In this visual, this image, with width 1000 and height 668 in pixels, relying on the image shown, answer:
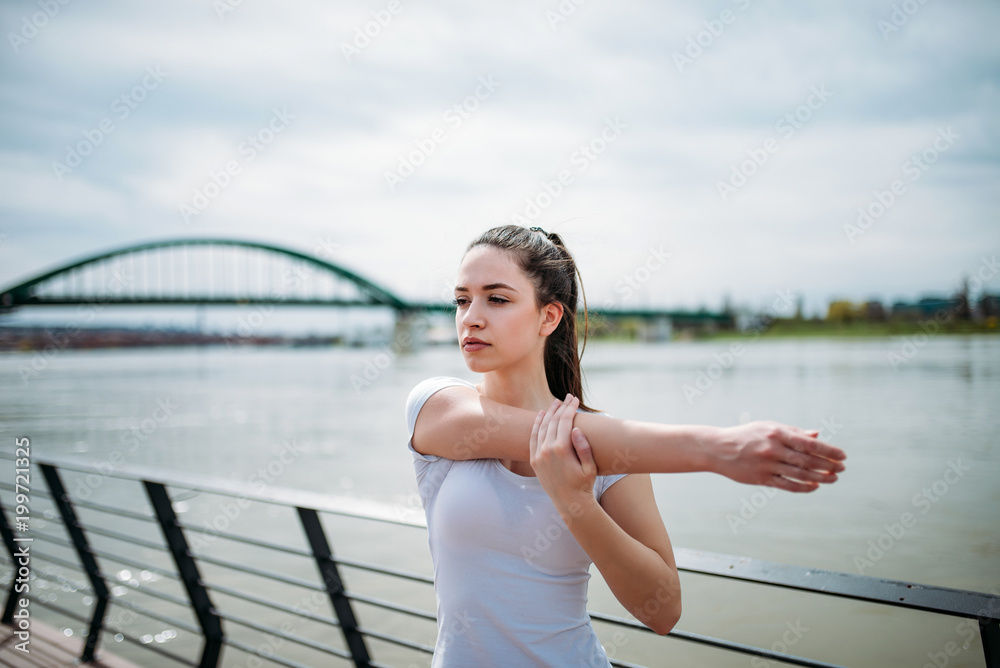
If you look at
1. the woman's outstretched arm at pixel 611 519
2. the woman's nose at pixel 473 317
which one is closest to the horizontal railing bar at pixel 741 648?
the woman's outstretched arm at pixel 611 519

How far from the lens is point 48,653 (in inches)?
127

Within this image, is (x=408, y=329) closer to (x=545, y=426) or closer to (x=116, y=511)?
(x=116, y=511)

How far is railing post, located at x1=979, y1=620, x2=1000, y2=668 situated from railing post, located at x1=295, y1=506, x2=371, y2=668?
71.8 inches

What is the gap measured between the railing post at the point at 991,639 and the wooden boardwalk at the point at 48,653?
3271 mm

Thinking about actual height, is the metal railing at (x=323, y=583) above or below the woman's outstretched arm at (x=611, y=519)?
below

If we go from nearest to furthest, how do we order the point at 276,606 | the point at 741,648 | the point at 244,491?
the point at 741,648
the point at 244,491
the point at 276,606

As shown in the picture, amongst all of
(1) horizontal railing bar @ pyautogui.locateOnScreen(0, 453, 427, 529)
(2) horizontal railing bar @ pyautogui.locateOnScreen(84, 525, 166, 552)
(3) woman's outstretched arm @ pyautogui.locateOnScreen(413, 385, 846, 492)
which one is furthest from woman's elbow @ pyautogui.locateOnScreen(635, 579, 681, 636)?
(2) horizontal railing bar @ pyautogui.locateOnScreen(84, 525, 166, 552)

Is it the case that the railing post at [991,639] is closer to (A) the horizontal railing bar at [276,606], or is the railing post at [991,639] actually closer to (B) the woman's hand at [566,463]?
(B) the woman's hand at [566,463]

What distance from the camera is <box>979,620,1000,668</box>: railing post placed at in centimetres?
127

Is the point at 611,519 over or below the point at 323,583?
over

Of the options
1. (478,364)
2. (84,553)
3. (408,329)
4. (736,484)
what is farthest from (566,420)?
(408,329)

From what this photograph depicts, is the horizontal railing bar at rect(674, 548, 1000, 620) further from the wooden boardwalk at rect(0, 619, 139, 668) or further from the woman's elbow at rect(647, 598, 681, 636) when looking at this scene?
the wooden boardwalk at rect(0, 619, 139, 668)

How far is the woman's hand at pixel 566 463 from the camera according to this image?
1.10m

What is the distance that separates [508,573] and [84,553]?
3123 millimetres
